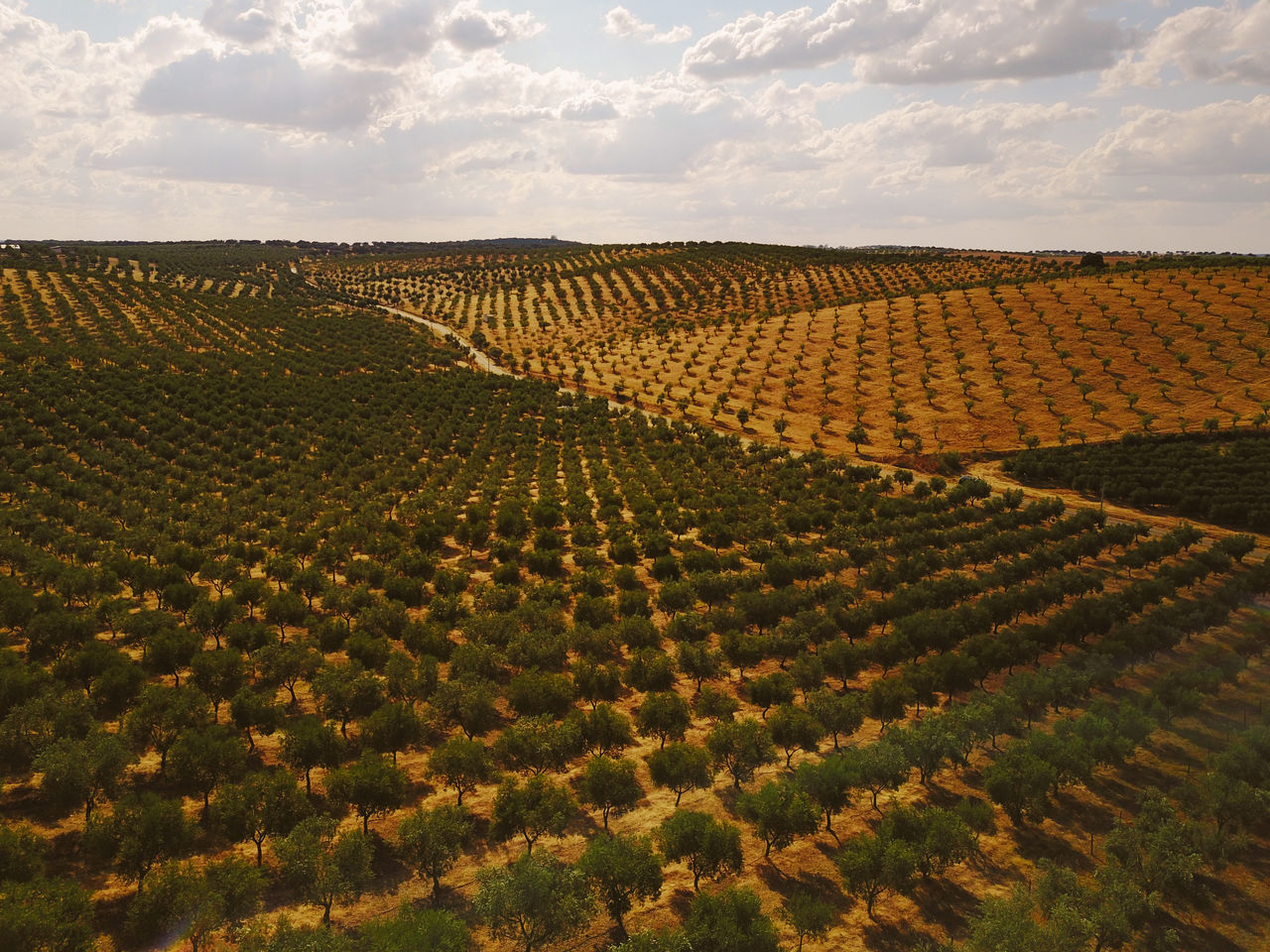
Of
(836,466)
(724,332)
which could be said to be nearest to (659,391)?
(724,332)

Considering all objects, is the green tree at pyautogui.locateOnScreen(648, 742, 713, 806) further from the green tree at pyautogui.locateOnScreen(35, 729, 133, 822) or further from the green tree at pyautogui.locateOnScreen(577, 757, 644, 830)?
the green tree at pyautogui.locateOnScreen(35, 729, 133, 822)

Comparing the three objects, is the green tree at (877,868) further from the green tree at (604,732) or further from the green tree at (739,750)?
the green tree at (604,732)

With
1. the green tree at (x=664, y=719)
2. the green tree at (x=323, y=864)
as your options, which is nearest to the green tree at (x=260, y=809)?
the green tree at (x=323, y=864)

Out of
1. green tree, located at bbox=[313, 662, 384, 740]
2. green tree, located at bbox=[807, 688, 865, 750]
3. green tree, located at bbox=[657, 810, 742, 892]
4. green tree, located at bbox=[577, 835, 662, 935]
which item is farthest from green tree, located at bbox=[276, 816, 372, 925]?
green tree, located at bbox=[807, 688, 865, 750]

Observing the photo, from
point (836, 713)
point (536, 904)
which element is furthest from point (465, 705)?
point (836, 713)

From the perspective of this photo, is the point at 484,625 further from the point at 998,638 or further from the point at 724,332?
the point at 724,332

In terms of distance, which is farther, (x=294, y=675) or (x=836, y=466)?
(x=836, y=466)
